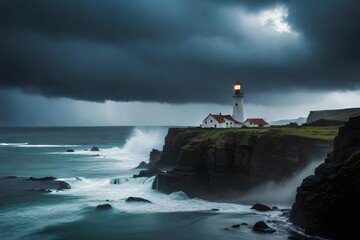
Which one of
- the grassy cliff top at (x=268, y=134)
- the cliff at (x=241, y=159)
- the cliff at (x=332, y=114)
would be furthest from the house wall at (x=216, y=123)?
the cliff at (x=241, y=159)

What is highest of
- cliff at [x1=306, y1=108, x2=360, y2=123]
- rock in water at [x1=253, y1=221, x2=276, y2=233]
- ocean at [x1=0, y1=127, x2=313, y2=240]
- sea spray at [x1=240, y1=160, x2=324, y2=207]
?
cliff at [x1=306, y1=108, x2=360, y2=123]

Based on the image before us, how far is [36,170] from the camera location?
72.5 metres

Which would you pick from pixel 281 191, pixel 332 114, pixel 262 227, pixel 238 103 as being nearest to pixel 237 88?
pixel 238 103

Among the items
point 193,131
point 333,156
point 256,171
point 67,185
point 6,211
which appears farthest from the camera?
point 193,131

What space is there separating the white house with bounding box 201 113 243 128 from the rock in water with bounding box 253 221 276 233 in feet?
151

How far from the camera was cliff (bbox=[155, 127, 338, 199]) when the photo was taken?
40.8 m

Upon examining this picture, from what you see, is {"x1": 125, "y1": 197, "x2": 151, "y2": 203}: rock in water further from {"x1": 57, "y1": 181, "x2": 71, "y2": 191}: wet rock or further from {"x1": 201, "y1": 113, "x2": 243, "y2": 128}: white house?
{"x1": 201, "y1": 113, "x2": 243, "y2": 128}: white house

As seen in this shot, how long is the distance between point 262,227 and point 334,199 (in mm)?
6070

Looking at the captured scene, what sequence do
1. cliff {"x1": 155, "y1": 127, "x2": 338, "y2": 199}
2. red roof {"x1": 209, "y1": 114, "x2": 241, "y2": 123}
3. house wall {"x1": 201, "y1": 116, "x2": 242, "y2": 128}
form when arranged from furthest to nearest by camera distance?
red roof {"x1": 209, "y1": 114, "x2": 241, "y2": 123}
house wall {"x1": 201, "y1": 116, "x2": 242, "y2": 128}
cliff {"x1": 155, "y1": 127, "x2": 338, "y2": 199}

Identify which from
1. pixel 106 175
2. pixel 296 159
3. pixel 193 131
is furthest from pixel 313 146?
pixel 106 175

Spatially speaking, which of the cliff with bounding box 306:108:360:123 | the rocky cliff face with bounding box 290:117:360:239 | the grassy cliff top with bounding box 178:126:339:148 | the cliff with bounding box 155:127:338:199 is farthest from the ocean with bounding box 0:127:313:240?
the cliff with bounding box 306:108:360:123

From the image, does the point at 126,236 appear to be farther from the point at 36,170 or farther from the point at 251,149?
the point at 36,170

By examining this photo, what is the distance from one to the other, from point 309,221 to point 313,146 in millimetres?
12429

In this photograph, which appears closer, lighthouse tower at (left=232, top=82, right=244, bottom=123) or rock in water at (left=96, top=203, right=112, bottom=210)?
rock in water at (left=96, top=203, right=112, bottom=210)
